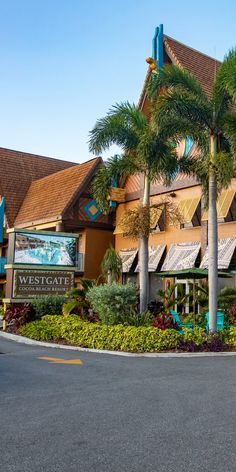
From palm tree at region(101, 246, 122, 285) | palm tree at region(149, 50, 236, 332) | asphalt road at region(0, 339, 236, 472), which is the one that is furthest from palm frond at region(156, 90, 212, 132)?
asphalt road at region(0, 339, 236, 472)

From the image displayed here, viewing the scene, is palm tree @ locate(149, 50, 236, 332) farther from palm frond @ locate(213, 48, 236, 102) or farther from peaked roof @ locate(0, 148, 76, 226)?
peaked roof @ locate(0, 148, 76, 226)

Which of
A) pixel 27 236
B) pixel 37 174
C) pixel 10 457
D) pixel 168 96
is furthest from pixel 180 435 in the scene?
pixel 37 174

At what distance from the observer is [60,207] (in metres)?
30.3

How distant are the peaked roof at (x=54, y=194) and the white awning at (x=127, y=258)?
4629mm

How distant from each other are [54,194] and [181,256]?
35.0 ft

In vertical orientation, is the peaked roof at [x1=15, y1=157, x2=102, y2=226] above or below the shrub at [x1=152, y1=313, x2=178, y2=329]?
above

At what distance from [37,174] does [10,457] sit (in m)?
35.2

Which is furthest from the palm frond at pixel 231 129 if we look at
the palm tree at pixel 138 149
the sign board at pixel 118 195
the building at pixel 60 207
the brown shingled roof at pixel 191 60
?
the building at pixel 60 207

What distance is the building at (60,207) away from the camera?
30.6m

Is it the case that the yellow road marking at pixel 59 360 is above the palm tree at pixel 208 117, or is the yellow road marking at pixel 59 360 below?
below

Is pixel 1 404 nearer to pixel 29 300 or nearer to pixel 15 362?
pixel 15 362

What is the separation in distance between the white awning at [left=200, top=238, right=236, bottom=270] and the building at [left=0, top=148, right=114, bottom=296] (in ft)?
31.2

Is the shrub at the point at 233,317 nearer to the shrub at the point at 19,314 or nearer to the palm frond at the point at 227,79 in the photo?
the palm frond at the point at 227,79

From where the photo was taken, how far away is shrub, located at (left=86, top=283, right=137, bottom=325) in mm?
15945
